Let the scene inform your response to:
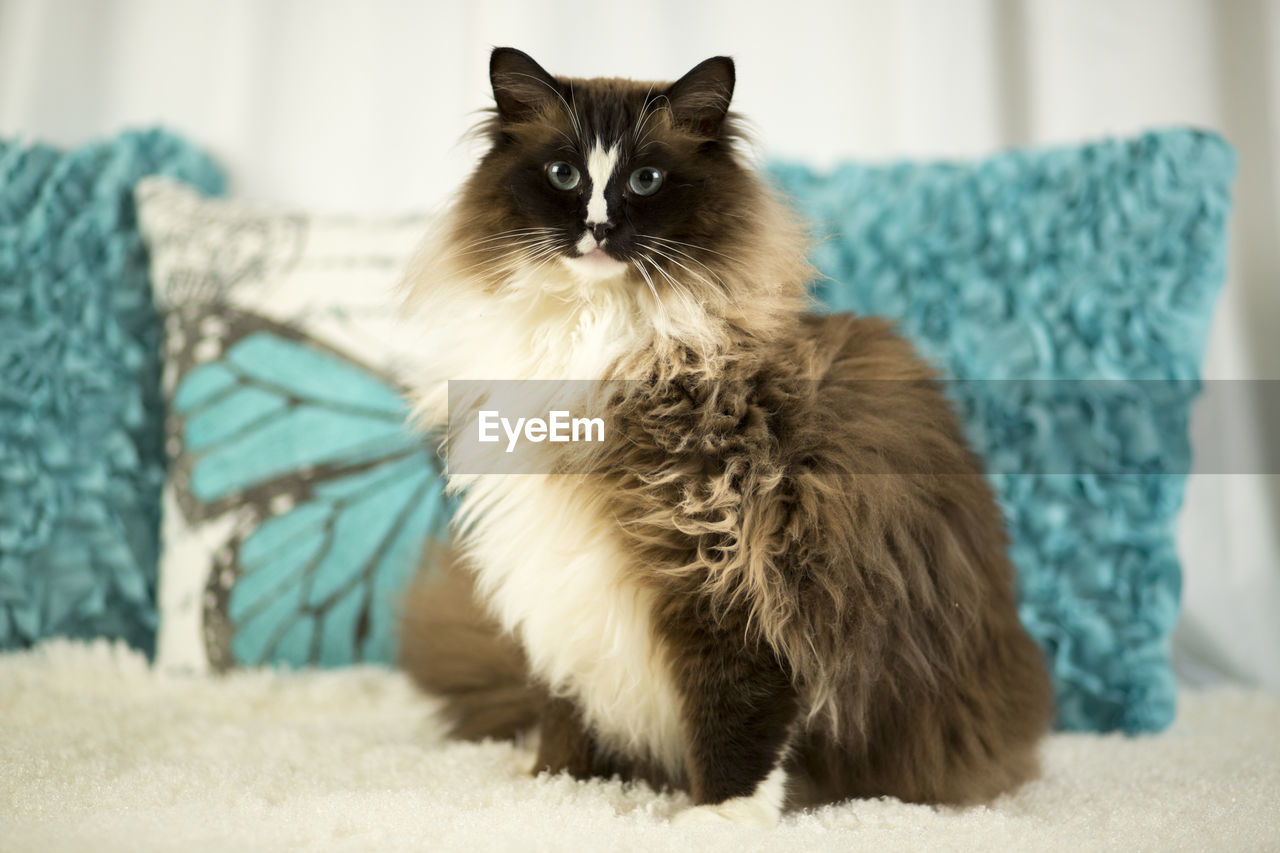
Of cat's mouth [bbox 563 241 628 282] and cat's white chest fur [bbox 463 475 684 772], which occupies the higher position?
cat's mouth [bbox 563 241 628 282]

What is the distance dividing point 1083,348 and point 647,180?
921 mm

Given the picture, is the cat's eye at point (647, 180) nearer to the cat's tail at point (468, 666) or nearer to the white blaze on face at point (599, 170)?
the white blaze on face at point (599, 170)

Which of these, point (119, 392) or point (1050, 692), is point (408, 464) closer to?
point (119, 392)

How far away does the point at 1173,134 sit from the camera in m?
1.57

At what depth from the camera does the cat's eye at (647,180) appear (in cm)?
104

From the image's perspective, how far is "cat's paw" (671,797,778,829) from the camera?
0.96m

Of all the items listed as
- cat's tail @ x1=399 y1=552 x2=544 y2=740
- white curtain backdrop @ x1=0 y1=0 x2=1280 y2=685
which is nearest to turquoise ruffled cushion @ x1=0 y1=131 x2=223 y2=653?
white curtain backdrop @ x1=0 y1=0 x2=1280 y2=685

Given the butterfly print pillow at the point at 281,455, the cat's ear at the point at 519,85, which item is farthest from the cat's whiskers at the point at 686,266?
the butterfly print pillow at the point at 281,455

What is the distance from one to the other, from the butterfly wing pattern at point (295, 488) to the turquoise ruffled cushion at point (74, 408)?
17cm

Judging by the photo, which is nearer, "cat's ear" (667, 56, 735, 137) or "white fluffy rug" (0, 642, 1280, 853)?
"white fluffy rug" (0, 642, 1280, 853)

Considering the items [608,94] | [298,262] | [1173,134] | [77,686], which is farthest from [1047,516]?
[77,686]

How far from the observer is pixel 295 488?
1.66 meters

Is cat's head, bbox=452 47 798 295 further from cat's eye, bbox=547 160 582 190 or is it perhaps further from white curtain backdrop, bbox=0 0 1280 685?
white curtain backdrop, bbox=0 0 1280 685

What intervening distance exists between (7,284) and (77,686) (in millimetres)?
777
